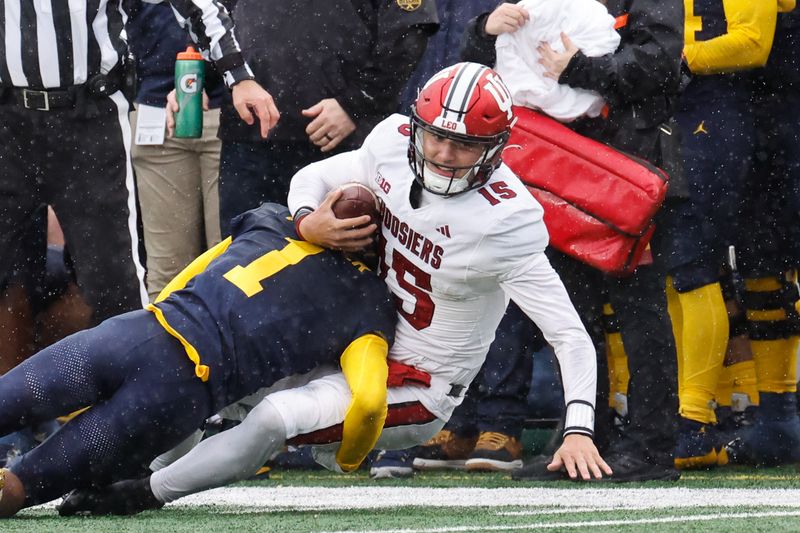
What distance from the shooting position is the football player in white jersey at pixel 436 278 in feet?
13.1

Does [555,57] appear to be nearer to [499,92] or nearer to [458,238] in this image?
[499,92]

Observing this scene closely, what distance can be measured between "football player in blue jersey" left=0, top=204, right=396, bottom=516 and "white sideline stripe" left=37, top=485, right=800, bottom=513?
14.9 inches

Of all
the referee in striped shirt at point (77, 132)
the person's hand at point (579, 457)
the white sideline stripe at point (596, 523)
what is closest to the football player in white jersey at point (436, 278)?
the person's hand at point (579, 457)

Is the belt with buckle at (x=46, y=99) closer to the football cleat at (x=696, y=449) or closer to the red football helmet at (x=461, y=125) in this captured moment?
the red football helmet at (x=461, y=125)

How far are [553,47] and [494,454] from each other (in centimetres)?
147

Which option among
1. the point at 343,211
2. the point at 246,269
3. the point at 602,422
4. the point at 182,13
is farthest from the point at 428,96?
the point at 602,422

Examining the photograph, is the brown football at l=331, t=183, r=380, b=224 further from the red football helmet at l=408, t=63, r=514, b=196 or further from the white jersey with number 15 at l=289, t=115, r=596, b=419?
the red football helmet at l=408, t=63, r=514, b=196

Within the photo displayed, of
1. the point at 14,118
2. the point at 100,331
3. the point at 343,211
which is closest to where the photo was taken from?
the point at 100,331

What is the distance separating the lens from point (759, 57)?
5.65 m

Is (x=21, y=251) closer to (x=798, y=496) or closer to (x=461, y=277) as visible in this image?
(x=461, y=277)

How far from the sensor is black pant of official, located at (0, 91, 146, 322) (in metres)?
5.20

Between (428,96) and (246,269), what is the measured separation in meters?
0.69

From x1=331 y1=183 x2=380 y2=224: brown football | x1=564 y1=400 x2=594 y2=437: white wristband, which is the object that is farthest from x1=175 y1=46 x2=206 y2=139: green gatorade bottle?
x1=564 y1=400 x2=594 y2=437: white wristband

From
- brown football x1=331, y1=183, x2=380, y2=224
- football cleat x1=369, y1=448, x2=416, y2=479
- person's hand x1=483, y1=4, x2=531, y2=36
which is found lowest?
football cleat x1=369, y1=448, x2=416, y2=479
